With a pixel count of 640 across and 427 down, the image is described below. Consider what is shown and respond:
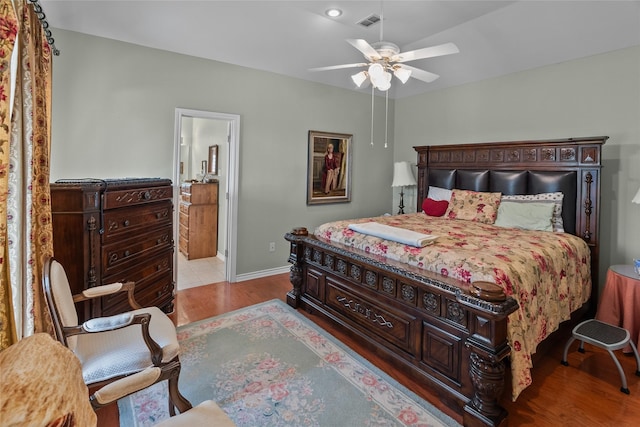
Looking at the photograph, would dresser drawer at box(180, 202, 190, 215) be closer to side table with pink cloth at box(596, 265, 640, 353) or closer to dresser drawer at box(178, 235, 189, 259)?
dresser drawer at box(178, 235, 189, 259)

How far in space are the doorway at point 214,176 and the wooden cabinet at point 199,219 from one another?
0.10 metres

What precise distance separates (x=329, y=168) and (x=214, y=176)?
6.78 feet

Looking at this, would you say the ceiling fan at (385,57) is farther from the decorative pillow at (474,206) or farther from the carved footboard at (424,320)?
the decorative pillow at (474,206)

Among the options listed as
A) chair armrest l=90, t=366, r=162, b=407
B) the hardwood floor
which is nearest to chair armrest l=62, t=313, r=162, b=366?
chair armrest l=90, t=366, r=162, b=407

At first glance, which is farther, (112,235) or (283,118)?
(283,118)

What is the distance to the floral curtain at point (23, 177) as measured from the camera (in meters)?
1.12

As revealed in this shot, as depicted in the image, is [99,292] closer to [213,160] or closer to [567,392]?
[567,392]

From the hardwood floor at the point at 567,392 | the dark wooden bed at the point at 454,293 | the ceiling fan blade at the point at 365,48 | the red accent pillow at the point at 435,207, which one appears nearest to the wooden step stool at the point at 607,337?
the hardwood floor at the point at 567,392

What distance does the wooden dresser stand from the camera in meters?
2.20

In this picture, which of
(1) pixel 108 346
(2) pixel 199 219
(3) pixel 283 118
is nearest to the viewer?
(1) pixel 108 346

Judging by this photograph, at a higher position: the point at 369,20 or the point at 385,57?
the point at 369,20

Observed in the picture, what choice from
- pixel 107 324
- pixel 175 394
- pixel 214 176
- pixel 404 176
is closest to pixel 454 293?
pixel 175 394

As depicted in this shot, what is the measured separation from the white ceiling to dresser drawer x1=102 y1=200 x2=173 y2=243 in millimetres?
1796

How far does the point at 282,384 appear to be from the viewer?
90.0 inches
